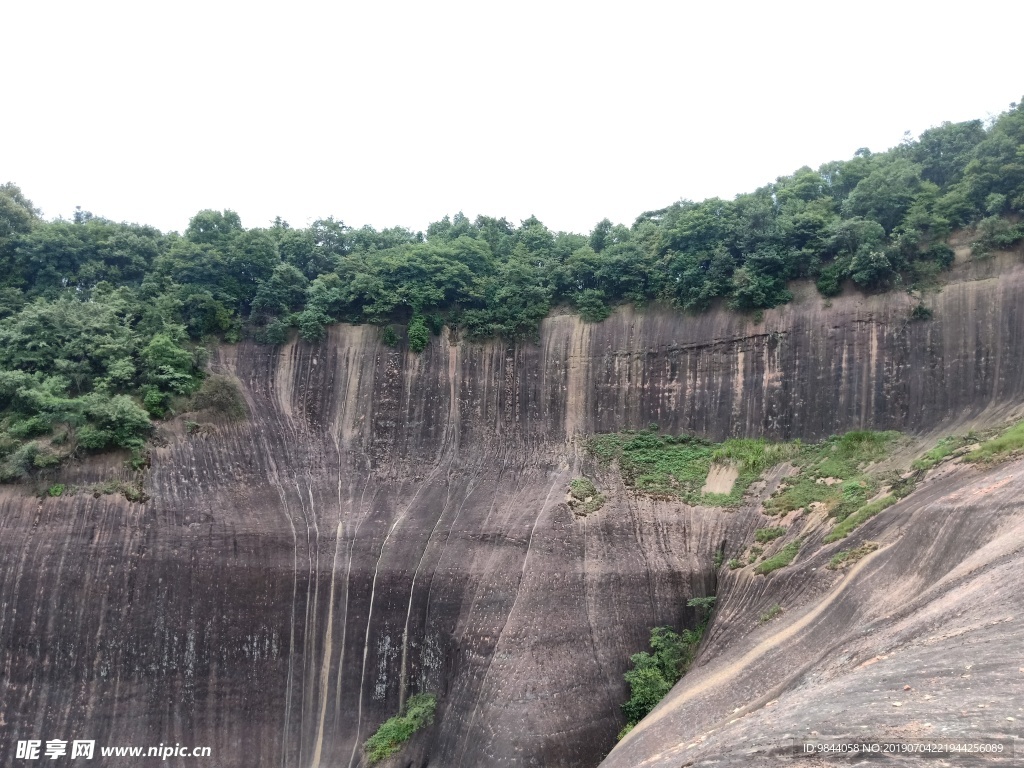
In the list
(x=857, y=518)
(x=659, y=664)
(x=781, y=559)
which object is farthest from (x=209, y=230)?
(x=857, y=518)

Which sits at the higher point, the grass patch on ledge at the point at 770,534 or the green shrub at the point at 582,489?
the green shrub at the point at 582,489

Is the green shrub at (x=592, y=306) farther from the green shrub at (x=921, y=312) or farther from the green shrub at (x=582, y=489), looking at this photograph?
the green shrub at (x=921, y=312)

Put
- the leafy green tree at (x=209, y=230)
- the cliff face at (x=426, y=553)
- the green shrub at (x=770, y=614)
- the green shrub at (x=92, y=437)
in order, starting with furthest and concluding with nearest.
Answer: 1. the leafy green tree at (x=209, y=230)
2. the green shrub at (x=92, y=437)
3. the cliff face at (x=426, y=553)
4. the green shrub at (x=770, y=614)

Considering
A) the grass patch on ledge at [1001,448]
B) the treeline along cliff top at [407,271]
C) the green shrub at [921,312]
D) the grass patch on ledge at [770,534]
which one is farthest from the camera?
the treeline along cliff top at [407,271]

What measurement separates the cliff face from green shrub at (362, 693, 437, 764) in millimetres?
313

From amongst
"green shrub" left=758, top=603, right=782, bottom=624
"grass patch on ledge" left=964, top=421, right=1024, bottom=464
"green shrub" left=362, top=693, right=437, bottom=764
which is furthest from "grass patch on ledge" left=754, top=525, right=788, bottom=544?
"green shrub" left=362, top=693, right=437, bottom=764

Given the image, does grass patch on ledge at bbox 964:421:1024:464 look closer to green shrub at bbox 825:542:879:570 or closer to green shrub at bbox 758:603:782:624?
green shrub at bbox 825:542:879:570

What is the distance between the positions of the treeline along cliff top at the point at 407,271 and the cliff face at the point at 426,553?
Result: 1522 mm

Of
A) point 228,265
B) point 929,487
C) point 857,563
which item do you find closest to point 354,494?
point 228,265

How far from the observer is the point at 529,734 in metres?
14.0

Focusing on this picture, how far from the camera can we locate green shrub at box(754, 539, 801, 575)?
1410cm

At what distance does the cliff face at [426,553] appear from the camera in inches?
612

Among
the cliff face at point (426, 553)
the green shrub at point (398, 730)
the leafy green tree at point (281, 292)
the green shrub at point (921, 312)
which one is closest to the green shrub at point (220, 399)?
the cliff face at point (426, 553)

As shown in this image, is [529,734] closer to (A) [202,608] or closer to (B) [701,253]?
(A) [202,608]
